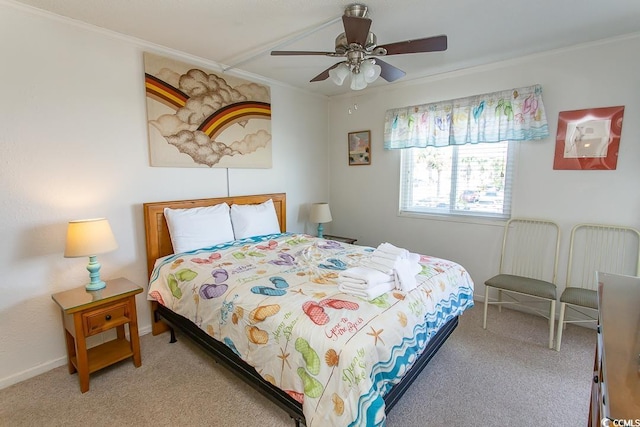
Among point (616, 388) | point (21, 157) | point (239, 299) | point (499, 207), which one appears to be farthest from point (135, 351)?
point (499, 207)

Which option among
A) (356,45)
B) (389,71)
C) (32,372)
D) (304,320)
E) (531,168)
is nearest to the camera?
(304,320)

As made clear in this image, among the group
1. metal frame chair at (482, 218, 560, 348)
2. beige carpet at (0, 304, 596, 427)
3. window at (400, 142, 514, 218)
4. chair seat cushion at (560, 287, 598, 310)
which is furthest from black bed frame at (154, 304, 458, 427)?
window at (400, 142, 514, 218)

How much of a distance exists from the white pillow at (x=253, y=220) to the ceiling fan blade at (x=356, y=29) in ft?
6.32

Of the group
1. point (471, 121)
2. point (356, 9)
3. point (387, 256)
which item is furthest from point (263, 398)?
point (471, 121)

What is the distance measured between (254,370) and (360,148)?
10.5 ft

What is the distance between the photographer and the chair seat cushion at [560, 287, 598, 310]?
231 cm

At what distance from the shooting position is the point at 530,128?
288 centimetres

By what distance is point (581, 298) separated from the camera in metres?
2.38

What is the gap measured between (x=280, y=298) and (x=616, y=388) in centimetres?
138

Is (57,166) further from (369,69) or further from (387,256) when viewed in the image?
(387,256)

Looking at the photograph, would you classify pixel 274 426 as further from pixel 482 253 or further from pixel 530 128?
pixel 530 128

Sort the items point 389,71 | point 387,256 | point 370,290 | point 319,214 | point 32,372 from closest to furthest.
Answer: point 370,290 → point 387,256 → point 32,372 → point 389,71 → point 319,214

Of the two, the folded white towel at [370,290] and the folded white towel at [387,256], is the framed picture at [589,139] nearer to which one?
the folded white towel at [387,256]

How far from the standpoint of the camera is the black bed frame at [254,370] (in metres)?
1.56
